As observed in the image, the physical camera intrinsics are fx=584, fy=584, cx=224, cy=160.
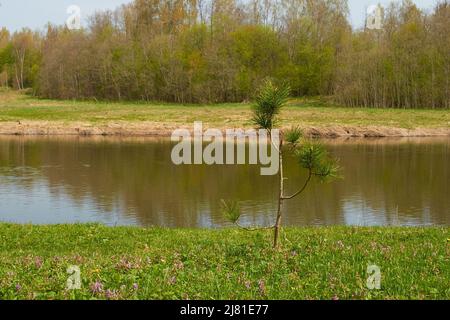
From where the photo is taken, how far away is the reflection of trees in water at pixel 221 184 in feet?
65.5

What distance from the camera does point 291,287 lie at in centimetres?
810

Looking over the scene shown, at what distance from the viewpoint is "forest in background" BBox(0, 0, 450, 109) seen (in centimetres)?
6638

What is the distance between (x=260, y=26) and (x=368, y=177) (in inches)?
2325

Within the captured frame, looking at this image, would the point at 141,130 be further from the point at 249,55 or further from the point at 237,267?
the point at 237,267

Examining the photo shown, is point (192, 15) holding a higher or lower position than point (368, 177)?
higher

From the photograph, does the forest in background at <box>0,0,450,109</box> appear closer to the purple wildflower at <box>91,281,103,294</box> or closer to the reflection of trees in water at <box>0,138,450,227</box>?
the reflection of trees in water at <box>0,138,450,227</box>

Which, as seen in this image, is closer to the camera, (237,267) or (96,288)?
(96,288)

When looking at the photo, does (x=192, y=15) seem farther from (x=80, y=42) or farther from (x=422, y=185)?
(x=422, y=185)

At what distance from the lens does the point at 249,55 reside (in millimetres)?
79688

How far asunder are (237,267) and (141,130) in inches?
1645

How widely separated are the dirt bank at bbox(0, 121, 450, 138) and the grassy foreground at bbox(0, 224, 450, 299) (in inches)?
1394

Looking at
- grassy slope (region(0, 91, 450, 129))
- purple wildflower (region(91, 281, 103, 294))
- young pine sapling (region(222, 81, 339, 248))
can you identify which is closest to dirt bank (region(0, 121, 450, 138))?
grassy slope (region(0, 91, 450, 129))

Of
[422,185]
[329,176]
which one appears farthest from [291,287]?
[422,185]

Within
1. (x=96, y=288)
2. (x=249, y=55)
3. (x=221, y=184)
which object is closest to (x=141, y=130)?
(x=221, y=184)
